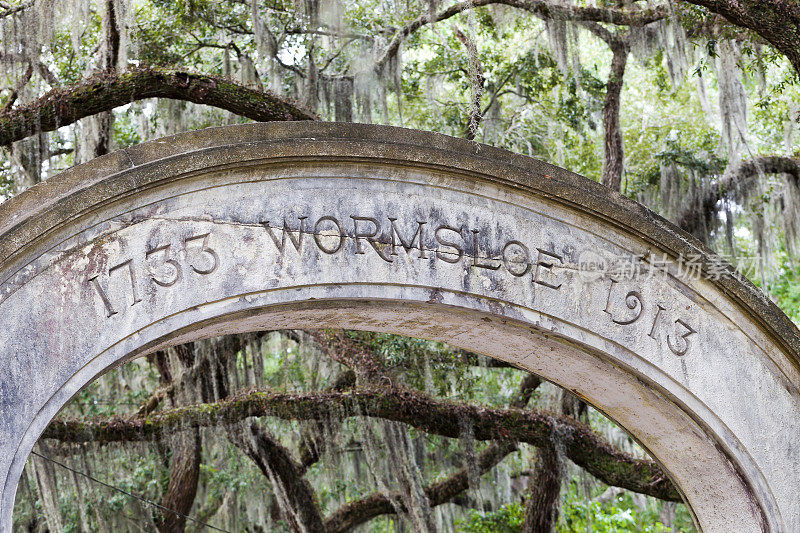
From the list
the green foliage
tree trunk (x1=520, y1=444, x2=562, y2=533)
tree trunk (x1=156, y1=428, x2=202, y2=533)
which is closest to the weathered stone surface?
tree trunk (x1=520, y1=444, x2=562, y2=533)

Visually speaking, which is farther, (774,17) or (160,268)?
(774,17)

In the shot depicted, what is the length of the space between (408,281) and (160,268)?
1.10m

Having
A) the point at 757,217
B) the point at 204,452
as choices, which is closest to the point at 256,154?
the point at 757,217

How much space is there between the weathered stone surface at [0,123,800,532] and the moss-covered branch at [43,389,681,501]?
2712 mm

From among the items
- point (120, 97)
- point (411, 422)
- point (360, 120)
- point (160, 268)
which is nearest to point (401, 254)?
point (160, 268)

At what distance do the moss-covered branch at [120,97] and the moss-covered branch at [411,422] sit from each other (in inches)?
95.6

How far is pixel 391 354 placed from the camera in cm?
880

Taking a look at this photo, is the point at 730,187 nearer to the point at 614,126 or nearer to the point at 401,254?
the point at 614,126

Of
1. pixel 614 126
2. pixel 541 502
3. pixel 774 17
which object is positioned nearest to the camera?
pixel 774 17

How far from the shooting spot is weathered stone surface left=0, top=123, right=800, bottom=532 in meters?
3.76

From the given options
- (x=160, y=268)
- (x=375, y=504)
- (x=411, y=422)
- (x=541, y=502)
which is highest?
(x=411, y=422)

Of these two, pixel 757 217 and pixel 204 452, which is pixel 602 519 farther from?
pixel 204 452

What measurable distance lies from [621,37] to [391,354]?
3.80 m

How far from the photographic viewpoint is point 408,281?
429 centimetres
